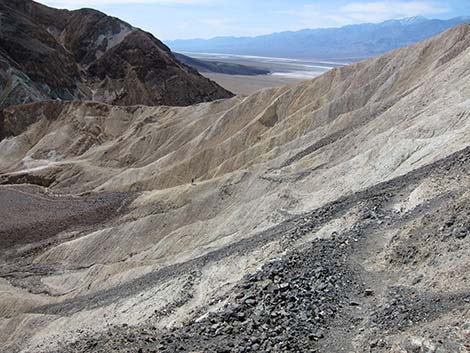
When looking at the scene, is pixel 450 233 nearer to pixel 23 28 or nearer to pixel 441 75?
pixel 441 75

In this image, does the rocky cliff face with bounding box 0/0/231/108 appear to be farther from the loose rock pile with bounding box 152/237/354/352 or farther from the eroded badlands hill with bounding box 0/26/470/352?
the loose rock pile with bounding box 152/237/354/352

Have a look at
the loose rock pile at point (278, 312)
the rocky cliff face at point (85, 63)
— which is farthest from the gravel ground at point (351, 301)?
the rocky cliff face at point (85, 63)

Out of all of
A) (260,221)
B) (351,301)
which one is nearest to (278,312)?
(351,301)

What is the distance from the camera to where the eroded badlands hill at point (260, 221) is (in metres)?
11.9

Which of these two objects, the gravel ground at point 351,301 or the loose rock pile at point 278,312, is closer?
the gravel ground at point 351,301

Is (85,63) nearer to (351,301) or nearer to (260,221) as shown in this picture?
(260,221)

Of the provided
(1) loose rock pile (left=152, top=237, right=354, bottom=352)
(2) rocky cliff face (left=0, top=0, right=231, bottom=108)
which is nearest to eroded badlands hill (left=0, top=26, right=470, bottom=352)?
(1) loose rock pile (left=152, top=237, right=354, bottom=352)

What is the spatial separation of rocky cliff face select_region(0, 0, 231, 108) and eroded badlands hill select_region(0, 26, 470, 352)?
58.9 feet

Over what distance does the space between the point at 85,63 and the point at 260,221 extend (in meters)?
73.8

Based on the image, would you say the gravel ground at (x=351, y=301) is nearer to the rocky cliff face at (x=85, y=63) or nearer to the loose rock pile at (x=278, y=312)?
the loose rock pile at (x=278, y=312)

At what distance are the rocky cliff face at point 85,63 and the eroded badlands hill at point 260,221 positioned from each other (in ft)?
58.9

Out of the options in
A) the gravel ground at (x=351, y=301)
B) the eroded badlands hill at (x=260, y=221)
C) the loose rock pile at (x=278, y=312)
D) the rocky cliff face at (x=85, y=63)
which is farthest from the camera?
the rocky cliff face at (x=85, y=63)

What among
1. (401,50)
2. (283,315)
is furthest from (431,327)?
(401,50)

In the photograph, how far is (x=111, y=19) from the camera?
318 ft
